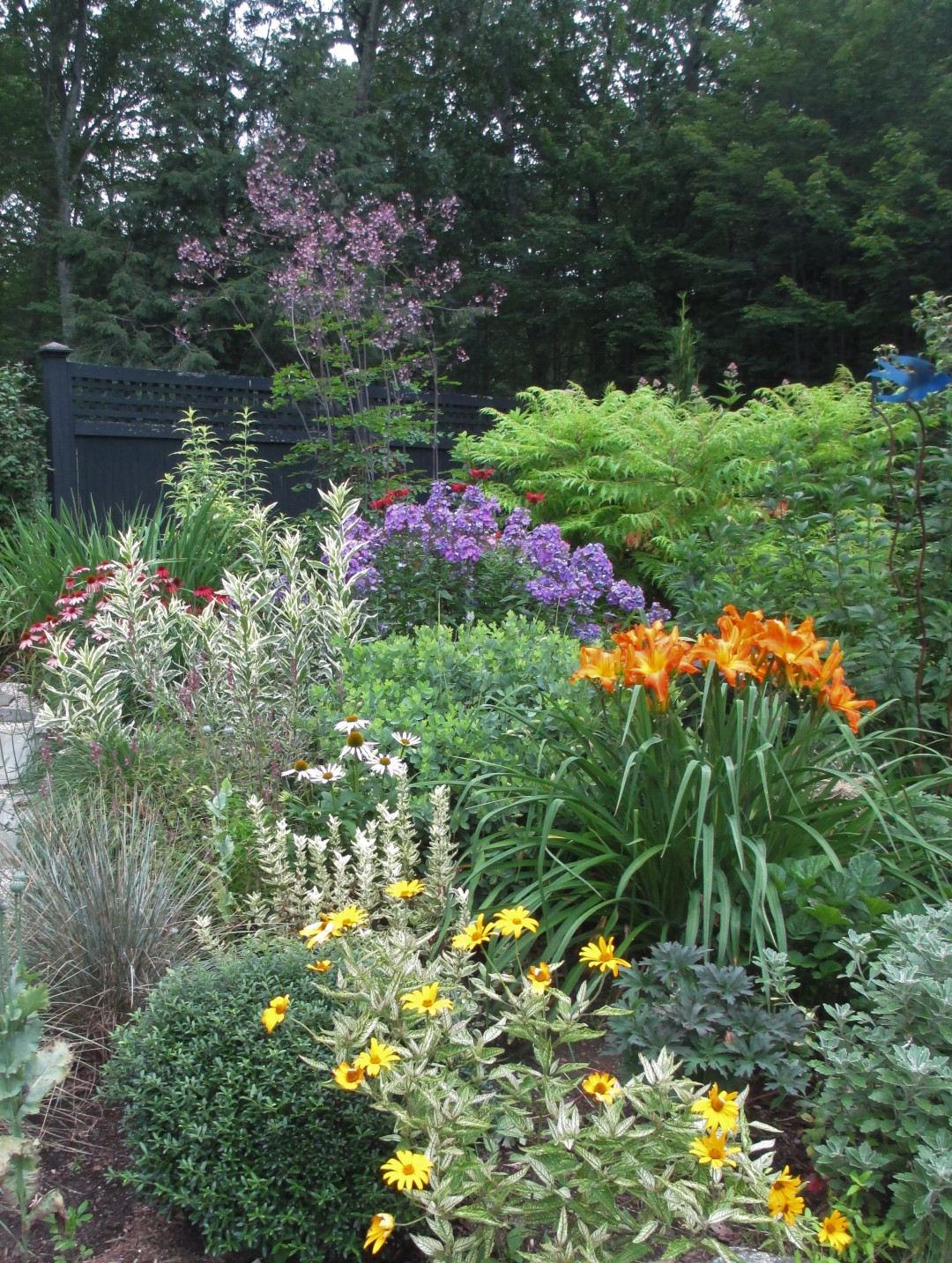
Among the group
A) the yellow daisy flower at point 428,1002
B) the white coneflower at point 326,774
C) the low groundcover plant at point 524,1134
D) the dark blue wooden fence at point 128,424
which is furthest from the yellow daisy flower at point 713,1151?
the dark blue wooden fence at point 128,424

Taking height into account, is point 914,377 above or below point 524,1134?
above

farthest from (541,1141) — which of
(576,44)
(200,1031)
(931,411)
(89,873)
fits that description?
(576,44)

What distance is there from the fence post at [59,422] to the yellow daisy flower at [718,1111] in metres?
8.22

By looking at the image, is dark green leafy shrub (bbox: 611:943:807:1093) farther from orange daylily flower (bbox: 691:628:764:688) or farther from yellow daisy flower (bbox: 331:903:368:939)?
orange daylily flower (bbox: 691:628:764:688)

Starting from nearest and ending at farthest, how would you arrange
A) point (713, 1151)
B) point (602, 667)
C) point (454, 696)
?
point (713, 1151)
point (602, 667)
point (454, 696)

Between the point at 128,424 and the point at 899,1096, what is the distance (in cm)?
869

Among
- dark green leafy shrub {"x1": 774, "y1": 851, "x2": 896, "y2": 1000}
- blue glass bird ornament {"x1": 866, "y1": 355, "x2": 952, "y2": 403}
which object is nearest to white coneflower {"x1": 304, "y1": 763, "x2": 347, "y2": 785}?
dark green leafy shrub {"x1": 774, "y1": 851, "x2": 896, "y2": 1000}

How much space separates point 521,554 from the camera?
4707 mm

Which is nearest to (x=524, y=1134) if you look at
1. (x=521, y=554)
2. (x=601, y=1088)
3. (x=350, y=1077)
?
(x=601, y=1088)

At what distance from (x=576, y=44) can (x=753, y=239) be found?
6124 mm

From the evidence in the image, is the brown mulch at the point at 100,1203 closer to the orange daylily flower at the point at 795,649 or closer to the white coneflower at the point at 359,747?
the white coneflower at the point at 359,747

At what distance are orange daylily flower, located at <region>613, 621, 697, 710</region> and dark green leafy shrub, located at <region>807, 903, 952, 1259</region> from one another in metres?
0.69

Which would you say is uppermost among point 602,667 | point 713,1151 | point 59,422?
point 59,422

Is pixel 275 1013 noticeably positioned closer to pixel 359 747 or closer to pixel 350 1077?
pixel 350 1077
